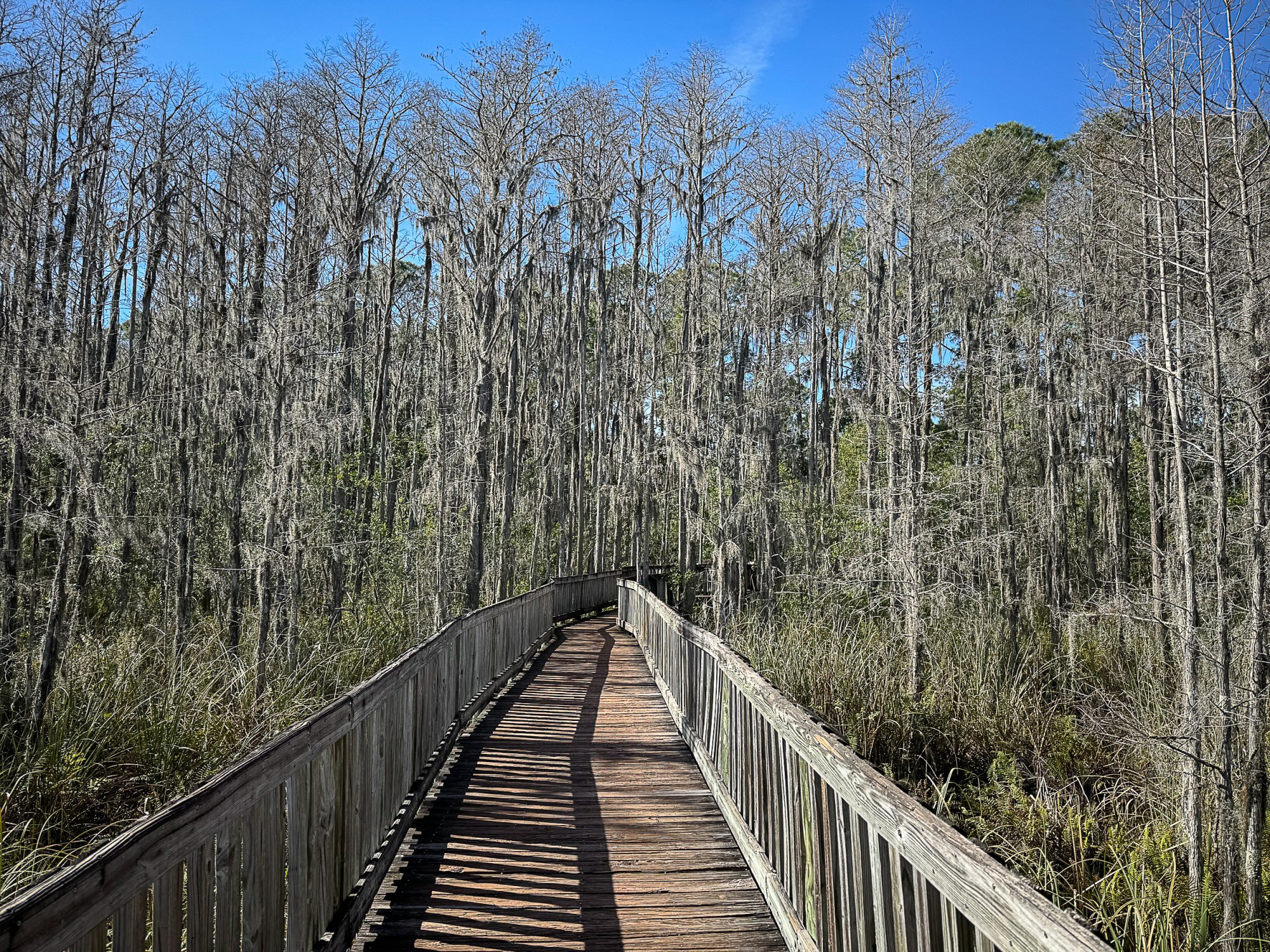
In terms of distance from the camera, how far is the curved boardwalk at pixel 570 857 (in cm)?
398

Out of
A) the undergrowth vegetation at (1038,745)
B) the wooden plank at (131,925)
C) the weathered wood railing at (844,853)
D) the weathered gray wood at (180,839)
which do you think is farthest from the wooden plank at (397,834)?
the undergrowth vegetation at (1038,745)

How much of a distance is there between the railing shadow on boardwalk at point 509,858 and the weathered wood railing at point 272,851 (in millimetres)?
227

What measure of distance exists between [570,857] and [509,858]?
0.39 meters

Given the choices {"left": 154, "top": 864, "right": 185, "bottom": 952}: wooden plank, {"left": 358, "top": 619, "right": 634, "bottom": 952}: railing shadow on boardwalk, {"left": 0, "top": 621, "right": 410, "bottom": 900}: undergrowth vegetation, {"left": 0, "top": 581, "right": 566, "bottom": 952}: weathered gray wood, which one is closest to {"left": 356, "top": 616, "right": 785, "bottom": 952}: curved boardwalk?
{"left": 358, "top": 619, "right": 634, "bottom": 952}: railing shadow on boardwalk

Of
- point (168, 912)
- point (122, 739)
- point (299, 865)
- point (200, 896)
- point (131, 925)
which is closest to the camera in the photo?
point (131, 925)

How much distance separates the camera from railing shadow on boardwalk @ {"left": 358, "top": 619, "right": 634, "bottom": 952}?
3949mm

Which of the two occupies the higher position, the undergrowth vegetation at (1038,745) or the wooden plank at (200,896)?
the wooden plank at (200,896)

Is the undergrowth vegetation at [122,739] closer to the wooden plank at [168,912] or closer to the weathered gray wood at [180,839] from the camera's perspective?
the weathered gray wood at [180,839]

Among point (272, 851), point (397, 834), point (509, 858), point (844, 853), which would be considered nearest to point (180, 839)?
point (272, 851)

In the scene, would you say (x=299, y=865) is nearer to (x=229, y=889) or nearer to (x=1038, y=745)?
(x=229, y=889)

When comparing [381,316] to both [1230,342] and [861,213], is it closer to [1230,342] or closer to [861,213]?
[861,213]

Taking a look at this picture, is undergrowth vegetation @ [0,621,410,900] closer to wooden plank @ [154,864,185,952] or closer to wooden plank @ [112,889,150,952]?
wooden plank @ [154,864,185,952]

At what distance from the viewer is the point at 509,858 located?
4.95 meters

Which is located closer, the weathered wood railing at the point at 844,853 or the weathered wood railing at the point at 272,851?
the weathered wood railing at the point at 272,851
